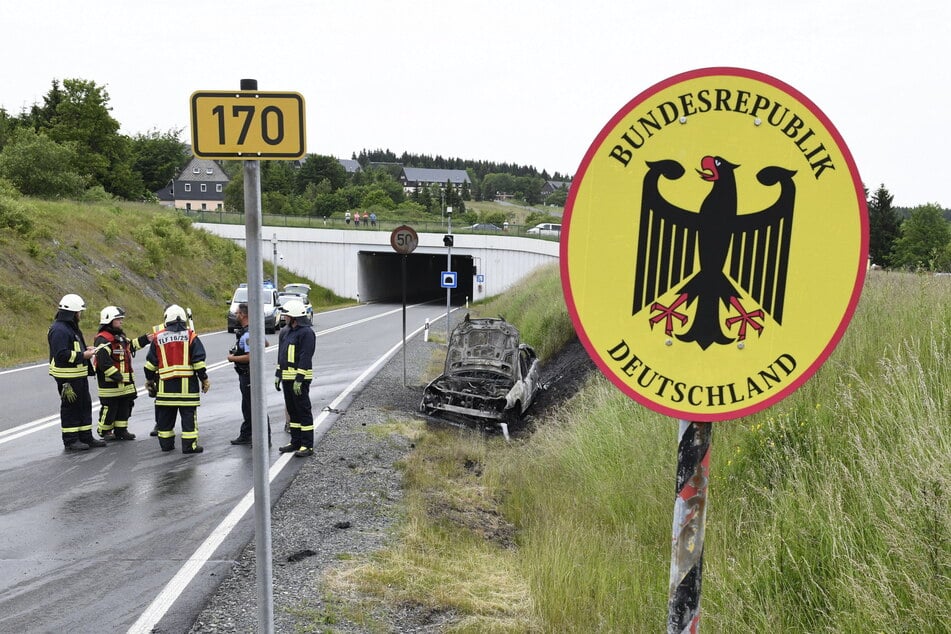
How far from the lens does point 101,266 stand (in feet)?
108

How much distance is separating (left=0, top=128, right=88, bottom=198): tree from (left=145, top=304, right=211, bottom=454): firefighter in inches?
1532

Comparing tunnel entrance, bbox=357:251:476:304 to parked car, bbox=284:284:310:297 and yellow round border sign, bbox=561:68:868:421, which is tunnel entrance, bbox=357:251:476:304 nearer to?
parked car, bbox=284:284:310:297

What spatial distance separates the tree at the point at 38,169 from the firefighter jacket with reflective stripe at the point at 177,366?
38.9 metres

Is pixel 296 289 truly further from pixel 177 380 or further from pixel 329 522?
pixel 329 522

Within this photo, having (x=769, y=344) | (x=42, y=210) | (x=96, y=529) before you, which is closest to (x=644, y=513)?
(x=769, y=344)

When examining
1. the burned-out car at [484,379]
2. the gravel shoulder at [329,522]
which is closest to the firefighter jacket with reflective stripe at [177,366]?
the gravel shoulder at [329,522]

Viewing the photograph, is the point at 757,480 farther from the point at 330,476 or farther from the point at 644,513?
the point at 330,476

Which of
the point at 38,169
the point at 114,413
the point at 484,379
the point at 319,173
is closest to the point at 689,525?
the point at 114,413

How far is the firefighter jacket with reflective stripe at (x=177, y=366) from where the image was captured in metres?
9.80

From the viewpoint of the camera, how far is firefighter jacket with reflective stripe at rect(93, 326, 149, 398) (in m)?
10.0

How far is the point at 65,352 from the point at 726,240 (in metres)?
9.80

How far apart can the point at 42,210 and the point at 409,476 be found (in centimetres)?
3174

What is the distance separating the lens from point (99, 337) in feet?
34.1

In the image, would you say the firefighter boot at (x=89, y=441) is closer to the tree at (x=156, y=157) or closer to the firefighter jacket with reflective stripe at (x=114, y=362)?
the firefighter jacket with reflective stripe at (x=114, y=362)
